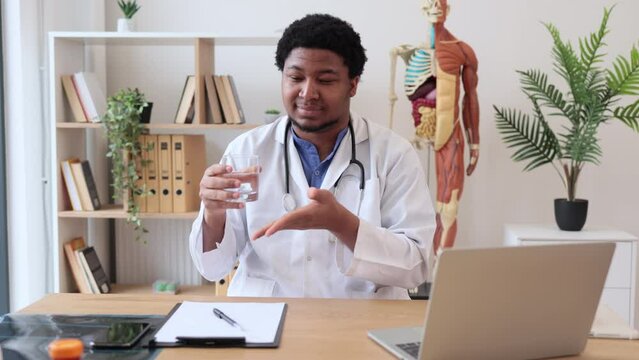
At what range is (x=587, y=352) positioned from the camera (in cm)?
123

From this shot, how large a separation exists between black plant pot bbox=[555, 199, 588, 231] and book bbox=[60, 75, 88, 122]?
2143mm

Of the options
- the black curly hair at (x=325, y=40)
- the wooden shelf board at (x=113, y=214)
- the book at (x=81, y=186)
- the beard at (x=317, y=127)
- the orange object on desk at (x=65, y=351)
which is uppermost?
the black curly hair at (x=325, y=40)

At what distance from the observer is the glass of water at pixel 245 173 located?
1466 mm

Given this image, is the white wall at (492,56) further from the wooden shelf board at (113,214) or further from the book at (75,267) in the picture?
the book at (75,267)

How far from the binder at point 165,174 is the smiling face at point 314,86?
143 cm

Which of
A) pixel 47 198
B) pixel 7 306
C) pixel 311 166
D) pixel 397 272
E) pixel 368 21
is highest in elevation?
pixel 368 21

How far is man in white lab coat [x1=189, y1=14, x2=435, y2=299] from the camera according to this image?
1.75 m

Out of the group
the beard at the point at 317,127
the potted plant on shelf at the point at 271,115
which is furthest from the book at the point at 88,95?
the beard at the point at 317,127

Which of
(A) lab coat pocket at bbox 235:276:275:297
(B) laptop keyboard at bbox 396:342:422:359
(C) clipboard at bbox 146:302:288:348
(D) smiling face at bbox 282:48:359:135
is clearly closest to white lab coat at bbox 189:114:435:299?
(A) lab coat pocket at bbox 235:276:275:297

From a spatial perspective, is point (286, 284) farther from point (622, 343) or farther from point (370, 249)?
point (622, 343)

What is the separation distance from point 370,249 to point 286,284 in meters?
0.28

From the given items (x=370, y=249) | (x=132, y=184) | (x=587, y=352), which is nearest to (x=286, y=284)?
(x=370, y=249)

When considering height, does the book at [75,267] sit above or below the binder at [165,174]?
below

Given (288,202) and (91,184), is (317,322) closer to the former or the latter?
(288,202)
